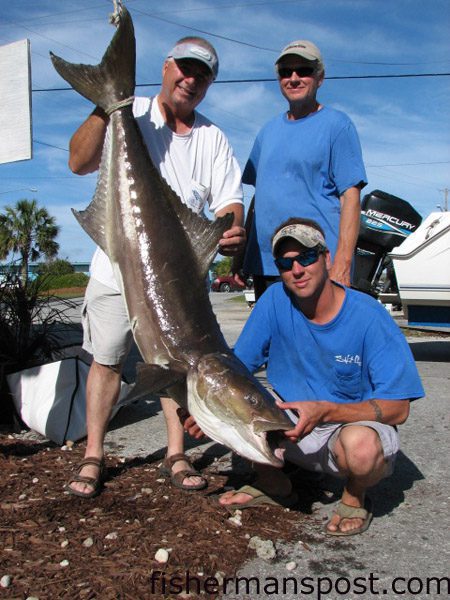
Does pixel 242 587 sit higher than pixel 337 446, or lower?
lower

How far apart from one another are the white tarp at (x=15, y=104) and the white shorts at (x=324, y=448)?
2803 millimetres

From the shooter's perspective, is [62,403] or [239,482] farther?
[62,403]

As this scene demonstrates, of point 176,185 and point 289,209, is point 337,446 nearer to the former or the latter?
point 289,209

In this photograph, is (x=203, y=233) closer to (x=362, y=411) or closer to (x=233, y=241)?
(x=233, y=241)

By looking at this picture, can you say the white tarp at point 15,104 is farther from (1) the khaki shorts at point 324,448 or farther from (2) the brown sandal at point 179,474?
(1) the khaki shorts at point 324,448

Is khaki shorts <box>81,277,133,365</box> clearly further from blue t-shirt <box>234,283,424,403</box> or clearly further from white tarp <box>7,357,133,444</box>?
white tarp <box>7,357,133,444</box>

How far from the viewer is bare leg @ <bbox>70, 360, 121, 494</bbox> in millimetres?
3293

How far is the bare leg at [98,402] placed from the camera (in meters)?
3.29

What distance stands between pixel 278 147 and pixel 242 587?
7.52 ft

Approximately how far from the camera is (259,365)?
3094mm

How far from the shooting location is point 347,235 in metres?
3.21

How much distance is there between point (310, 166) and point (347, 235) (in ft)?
1.50

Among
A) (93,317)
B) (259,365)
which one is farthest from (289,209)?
(93,317)

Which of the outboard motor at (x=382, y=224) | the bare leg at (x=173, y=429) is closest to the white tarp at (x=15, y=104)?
the bare leg at (x=173, y=429)
